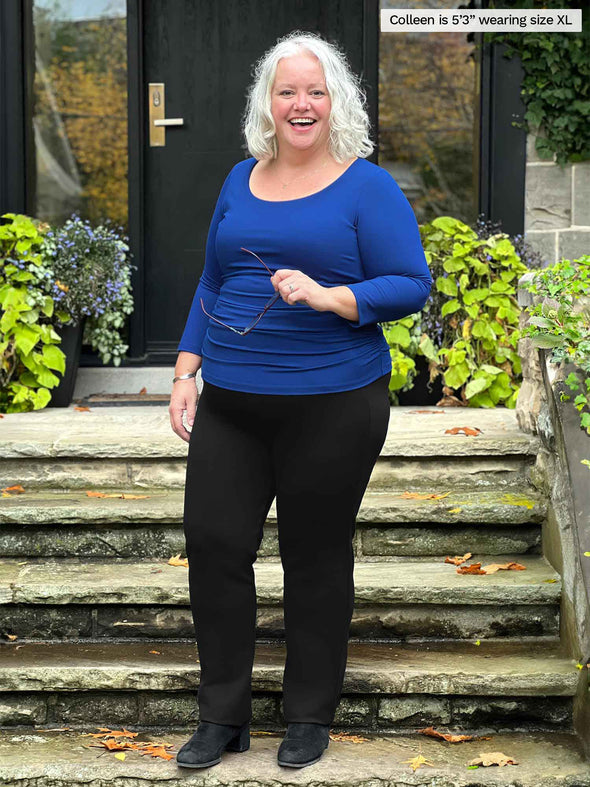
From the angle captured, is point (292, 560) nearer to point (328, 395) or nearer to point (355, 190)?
point (328, 395)

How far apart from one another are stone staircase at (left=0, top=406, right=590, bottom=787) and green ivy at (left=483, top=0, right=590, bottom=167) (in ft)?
6.53

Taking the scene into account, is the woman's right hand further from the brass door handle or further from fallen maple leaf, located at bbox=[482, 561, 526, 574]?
the brass door handle

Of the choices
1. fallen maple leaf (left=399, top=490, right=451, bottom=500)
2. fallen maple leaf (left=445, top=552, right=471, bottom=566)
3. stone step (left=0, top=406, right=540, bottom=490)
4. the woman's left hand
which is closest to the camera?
the woman's left hand

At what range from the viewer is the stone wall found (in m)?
5.48

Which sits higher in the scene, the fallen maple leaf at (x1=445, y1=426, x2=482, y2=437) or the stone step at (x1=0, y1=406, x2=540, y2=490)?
the fallen maple leaf at (x1=445, y1=426, x2=482, y2=437)

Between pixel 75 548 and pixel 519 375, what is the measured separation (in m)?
2.43

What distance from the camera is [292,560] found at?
264 cm

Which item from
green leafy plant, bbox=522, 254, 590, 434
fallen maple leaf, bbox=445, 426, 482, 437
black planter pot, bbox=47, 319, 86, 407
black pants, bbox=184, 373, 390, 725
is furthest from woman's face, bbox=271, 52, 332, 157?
black planter pot, bbox=47, 319, 86, 407

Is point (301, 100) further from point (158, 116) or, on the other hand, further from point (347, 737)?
point (158, 116)

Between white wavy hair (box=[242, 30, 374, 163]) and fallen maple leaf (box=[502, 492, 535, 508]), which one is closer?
white wavy hair (box=[242, 30, 374, 163])

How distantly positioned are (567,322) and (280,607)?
4.05 ft

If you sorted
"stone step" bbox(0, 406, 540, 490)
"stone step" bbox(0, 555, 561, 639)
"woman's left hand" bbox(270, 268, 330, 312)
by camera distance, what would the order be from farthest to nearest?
1. "stone step" bbox(0, 406, 540, 490)
2. "stone step" bbox(0, 555, 561, 639)
3. "woman's left hand" bbox(270, 268, 330, 312)

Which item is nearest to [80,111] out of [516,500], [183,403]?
[516,500]

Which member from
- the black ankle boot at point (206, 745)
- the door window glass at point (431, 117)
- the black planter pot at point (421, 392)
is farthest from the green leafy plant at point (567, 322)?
the door window glass at point (431, 117)
